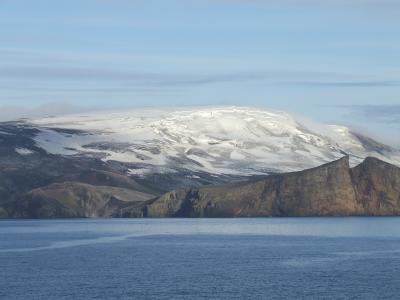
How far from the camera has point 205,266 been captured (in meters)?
101

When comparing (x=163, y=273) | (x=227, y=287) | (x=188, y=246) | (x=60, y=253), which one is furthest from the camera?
(x=188, y=246)

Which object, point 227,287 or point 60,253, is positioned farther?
point 60,253

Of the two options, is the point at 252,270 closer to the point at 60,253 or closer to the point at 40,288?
the point at 40,288

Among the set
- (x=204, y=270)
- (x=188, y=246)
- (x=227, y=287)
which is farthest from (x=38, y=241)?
(x=227, y=287)

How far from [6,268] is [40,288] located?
18.3 meters

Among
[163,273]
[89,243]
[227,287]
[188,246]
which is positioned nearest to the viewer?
[227,287]

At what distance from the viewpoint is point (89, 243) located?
141625mm

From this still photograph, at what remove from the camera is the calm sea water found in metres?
81.4

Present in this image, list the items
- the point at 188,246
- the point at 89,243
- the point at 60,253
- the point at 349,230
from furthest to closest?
the point at 349,230 < the point at 89,243 < the point at 188,246 < the point at 60,253

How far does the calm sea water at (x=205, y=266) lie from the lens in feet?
267

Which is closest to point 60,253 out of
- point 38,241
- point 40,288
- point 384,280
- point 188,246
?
point 188,246

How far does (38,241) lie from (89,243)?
10.4 m

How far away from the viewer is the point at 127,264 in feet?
341

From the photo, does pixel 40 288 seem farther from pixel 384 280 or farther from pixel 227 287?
pixel 384 280
